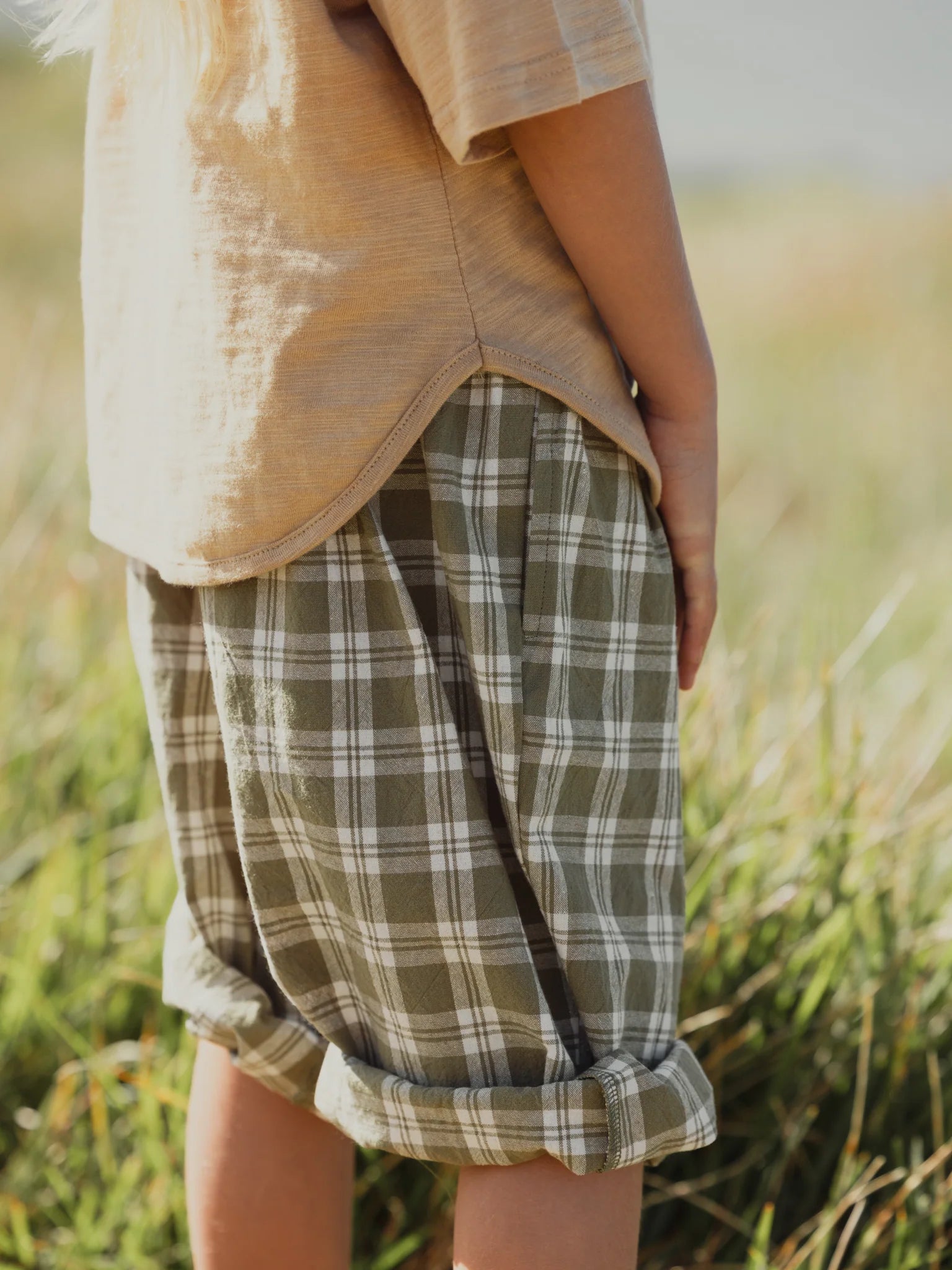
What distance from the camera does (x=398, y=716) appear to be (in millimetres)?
784

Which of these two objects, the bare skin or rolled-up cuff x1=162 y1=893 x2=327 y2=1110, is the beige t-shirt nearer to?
the bare skin

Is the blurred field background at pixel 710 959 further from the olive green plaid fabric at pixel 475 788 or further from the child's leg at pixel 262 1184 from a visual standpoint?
the olive green plaid fabric at pixel 475 788

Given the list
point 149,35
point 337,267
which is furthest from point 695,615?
point 149,35

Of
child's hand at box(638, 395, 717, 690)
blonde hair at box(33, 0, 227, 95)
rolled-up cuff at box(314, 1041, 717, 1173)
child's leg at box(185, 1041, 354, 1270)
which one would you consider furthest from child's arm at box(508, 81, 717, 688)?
child's leg at box(185, 1041, 354, 1270)

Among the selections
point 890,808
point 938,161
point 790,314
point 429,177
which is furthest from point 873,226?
point 429,177

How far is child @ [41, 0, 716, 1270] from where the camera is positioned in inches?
29.5

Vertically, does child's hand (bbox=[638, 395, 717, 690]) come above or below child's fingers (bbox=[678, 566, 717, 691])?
above

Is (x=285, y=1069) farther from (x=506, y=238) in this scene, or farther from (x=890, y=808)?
(x=890, y=808)

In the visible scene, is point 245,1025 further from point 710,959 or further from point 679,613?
point 710,959

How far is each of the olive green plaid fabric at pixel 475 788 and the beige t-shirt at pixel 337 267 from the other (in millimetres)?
34

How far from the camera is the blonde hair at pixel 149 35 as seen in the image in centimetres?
77

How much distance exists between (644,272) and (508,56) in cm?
16

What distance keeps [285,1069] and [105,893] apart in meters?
0.81

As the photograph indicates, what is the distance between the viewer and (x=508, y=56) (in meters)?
0.70
